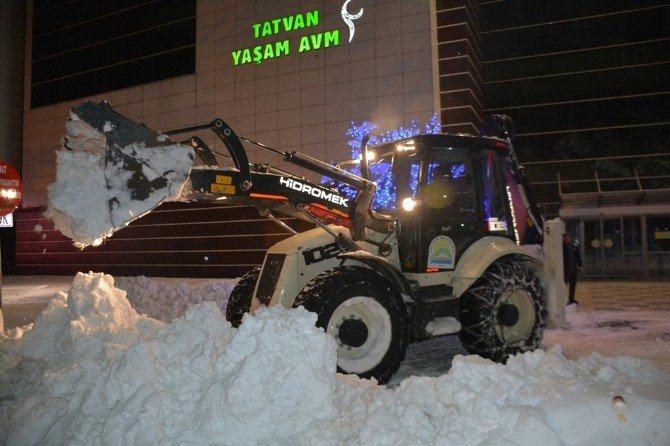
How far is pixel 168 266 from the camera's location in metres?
18.4

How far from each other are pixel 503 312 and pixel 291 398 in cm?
339

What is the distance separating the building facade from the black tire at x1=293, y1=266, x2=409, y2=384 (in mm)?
9911

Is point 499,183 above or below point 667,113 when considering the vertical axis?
below

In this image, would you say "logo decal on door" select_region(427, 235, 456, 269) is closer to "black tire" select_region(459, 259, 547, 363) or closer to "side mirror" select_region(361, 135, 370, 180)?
"black tire" select_region(459, 259, 547, 363)

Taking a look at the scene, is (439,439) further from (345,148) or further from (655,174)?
(655,174)

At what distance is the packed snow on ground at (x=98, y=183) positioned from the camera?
412 centimetres

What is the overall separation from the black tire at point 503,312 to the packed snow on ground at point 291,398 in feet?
4.25

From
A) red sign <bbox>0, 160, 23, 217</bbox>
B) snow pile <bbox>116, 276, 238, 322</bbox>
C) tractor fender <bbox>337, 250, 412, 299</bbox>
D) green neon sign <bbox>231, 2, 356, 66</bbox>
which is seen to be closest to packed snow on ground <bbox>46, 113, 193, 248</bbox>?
tractor fender <bbox>337, 250, 412, 299</bbox>

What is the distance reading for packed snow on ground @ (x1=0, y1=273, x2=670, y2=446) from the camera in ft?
11.4

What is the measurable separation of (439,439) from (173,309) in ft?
25.5

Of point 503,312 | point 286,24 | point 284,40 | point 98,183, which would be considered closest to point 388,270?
point 503,312

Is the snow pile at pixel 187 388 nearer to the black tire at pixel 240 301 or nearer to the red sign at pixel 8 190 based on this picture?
the black tire at pixel 240 301

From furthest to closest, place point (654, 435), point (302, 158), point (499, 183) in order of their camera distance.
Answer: point (499, 183) < point (302, 158) < point (654, 435)

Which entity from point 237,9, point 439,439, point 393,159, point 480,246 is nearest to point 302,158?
point 393,159
